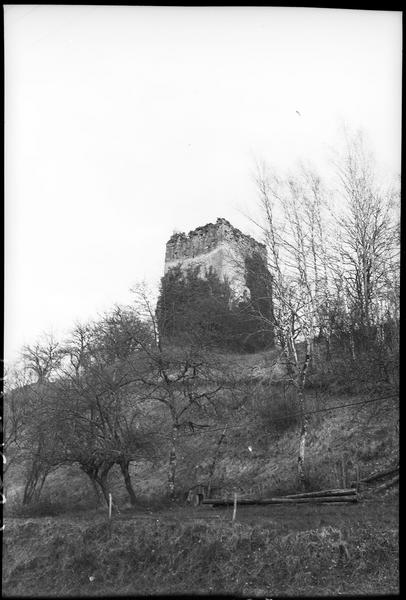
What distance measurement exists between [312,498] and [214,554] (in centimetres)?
334

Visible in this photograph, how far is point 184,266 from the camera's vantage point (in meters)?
34.8

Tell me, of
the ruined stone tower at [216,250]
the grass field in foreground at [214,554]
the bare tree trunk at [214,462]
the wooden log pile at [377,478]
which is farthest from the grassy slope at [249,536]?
the ruined stone tower at [216,250]

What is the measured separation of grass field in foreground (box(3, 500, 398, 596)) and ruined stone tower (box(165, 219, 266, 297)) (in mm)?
19597

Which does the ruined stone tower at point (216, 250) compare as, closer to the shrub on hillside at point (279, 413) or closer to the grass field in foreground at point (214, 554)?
the shrub on hillside at point (279, 413)

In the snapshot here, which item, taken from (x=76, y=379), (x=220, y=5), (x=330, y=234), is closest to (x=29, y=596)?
(x=76, y=379)

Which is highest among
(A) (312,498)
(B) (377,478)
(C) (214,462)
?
(B) (377,478)

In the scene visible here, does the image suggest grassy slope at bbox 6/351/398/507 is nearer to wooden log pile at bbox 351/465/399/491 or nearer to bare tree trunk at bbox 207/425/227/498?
bare tree trunk at bbox 207/425/227/498

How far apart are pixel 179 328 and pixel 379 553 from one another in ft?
60.7

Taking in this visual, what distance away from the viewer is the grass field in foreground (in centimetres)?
1101

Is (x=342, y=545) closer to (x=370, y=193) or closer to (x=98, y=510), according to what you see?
(x=98, y=510)

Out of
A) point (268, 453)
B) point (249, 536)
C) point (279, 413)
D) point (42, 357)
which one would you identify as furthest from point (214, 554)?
point (42, 357)

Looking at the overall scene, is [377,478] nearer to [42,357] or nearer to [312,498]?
[312,498]

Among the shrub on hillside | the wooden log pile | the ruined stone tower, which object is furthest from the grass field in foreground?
the ruined stone tower

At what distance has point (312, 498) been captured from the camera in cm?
1436
